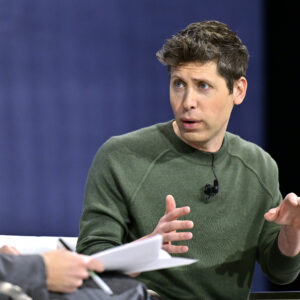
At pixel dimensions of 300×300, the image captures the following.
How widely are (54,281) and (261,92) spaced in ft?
7.59

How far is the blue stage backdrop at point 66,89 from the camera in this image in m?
2.96

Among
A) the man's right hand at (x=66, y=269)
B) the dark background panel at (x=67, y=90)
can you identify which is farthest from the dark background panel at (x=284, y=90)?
the man's right hand at (x=66, y=269)

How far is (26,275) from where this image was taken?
127 centimetres

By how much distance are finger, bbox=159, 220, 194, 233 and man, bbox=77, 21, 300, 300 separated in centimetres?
23

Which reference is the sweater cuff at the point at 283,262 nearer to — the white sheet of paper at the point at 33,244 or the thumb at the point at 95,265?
the white sheet of paper at the point at 33,244

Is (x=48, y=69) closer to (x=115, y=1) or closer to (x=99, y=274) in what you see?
(x=115, y=1)

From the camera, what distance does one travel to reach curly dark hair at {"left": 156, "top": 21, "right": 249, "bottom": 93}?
2.02 metres

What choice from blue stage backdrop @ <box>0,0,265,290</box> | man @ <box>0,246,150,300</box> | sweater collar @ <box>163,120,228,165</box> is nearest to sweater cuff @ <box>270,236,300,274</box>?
sweater collar @ <box>163,120,228,165</box>

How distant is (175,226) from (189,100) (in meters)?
0.45

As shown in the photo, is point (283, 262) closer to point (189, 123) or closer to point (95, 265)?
point (189, 123)

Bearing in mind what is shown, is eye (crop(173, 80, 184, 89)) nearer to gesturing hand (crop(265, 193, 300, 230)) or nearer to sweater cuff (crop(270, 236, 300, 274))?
gesturing hand (crop(265, 193, 300, 230))

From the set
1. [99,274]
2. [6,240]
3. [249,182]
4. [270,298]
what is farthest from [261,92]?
[99,274]

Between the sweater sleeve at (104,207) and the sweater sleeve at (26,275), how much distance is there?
0.60m

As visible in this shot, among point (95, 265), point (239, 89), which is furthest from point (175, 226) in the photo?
point (239, 89)
